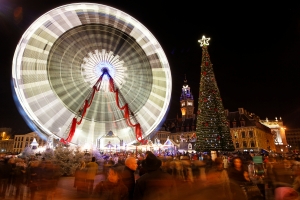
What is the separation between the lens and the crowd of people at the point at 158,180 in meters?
3.28

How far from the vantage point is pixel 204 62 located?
83.6 ft

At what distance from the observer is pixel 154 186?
3172 millimetres

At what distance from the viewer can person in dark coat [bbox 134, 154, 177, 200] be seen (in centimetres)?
315

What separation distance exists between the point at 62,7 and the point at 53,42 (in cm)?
373

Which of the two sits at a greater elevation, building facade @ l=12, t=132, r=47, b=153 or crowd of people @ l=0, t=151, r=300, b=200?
building facade @ l=12, t=132, r=47, b=153

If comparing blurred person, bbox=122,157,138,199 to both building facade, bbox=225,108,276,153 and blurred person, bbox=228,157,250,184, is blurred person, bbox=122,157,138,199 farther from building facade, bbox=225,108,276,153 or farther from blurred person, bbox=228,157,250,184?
building facade, bbox=225,108,276,153

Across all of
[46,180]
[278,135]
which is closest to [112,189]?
[46,180]

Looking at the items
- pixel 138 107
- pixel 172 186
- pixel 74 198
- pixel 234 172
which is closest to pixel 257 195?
pixel 234 172

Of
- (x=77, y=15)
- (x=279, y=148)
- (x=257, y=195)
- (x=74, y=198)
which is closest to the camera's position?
(x=257, y=195)

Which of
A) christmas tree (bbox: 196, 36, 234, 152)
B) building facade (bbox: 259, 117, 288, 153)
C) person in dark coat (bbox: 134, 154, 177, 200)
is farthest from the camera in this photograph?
building facade (bbox: 259, 117, 288, 153)

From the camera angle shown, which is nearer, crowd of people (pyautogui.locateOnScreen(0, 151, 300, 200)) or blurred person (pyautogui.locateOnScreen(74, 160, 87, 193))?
crowd of people (pyautogui.locateOnScreen(0, 151, 300, 200))

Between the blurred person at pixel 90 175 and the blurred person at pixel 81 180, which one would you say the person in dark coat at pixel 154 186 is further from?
the blurred person at pixel 81 180

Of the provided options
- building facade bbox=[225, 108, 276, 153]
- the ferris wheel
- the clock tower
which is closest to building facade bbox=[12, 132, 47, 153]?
the clock tower

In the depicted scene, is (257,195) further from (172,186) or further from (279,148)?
(279,148)
